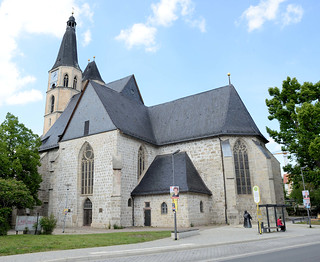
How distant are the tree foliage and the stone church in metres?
2.17

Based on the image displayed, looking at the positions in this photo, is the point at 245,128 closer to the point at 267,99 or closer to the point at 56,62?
the point at 267,99

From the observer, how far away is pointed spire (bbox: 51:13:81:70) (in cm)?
4163

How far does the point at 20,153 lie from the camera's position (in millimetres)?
23891

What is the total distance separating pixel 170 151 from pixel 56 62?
25.3m

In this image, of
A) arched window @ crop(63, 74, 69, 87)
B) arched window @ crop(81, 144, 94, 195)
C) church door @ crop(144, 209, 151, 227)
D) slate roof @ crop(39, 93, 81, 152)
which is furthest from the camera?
arched window @ crop(63, 74, 69, 87)

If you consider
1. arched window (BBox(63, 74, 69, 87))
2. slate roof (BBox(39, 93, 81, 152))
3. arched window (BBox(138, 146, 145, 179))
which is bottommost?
arched window (BBox(138, 146, 145, 179))

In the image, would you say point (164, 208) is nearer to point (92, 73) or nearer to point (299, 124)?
point (299, 124)

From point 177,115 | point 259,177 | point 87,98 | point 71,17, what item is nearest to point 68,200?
point 87,98

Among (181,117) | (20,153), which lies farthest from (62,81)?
(181,117)

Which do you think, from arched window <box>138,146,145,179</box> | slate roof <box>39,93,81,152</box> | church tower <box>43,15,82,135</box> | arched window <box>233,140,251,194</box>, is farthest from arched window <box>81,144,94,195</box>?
church tower <box>43,15,82,135</box>

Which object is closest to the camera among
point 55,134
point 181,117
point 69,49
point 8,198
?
point 8,198

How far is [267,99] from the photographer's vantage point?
1070 inches

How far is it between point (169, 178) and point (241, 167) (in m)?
6.90

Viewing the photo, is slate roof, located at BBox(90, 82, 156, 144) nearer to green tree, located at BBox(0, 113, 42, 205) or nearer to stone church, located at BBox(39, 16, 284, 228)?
stone church, located at BBox(39, 16, 284, 228)
